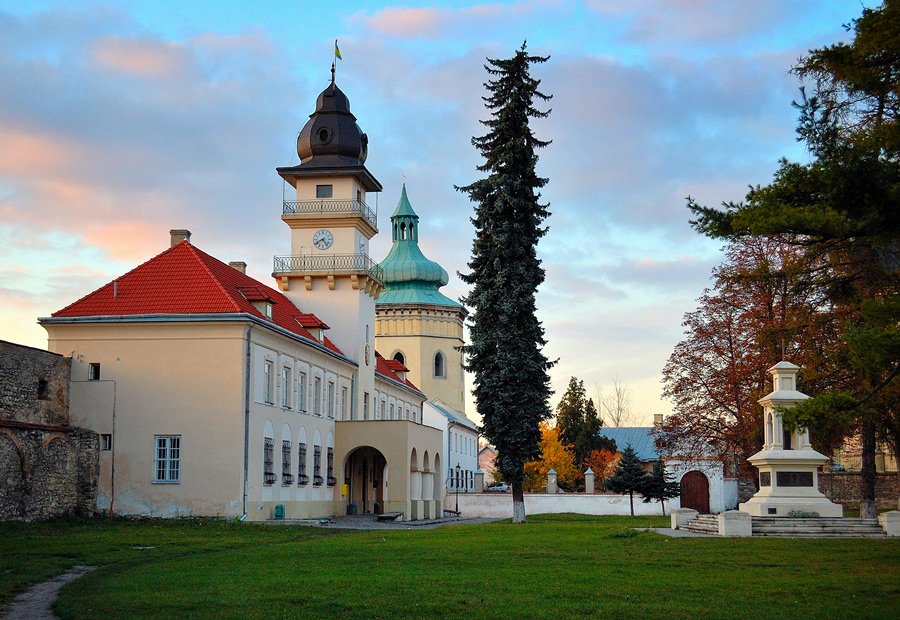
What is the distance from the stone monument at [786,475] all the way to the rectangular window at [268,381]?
54.8 ft

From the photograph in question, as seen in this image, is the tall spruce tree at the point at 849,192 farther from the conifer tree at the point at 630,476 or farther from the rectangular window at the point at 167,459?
the conifer tree at the point at 630,476

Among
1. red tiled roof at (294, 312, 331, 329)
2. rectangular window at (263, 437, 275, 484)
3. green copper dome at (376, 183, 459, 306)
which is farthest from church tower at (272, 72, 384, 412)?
green copper dome at (376, 183, 459, 306)

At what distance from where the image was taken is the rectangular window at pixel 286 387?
3719cm

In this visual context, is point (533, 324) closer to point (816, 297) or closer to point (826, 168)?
point (816, 297)

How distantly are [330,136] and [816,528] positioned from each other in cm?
2969

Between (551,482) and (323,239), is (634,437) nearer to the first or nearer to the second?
(551,482)

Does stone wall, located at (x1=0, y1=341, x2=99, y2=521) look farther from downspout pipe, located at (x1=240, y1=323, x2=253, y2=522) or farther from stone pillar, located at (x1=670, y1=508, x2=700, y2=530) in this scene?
stone pillar, located at (x1=670, y1=508, x2=700, y2=530)

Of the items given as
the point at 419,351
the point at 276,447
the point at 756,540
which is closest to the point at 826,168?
the point at 756,540

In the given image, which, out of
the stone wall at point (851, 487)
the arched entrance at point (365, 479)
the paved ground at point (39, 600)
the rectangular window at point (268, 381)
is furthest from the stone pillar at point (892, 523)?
the stone wall at point (851, 487)

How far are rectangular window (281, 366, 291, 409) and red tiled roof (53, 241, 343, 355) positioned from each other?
2.08 metres

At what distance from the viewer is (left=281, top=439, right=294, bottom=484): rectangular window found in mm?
37125

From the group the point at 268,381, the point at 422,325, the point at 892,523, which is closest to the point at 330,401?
the point at 268,381

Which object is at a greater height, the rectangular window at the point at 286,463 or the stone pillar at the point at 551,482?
the rectangular window at the point at 286,463

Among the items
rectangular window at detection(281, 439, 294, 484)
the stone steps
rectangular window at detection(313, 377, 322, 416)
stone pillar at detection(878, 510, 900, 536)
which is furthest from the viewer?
rectangular window at detection(313, 377, 322, 416)
